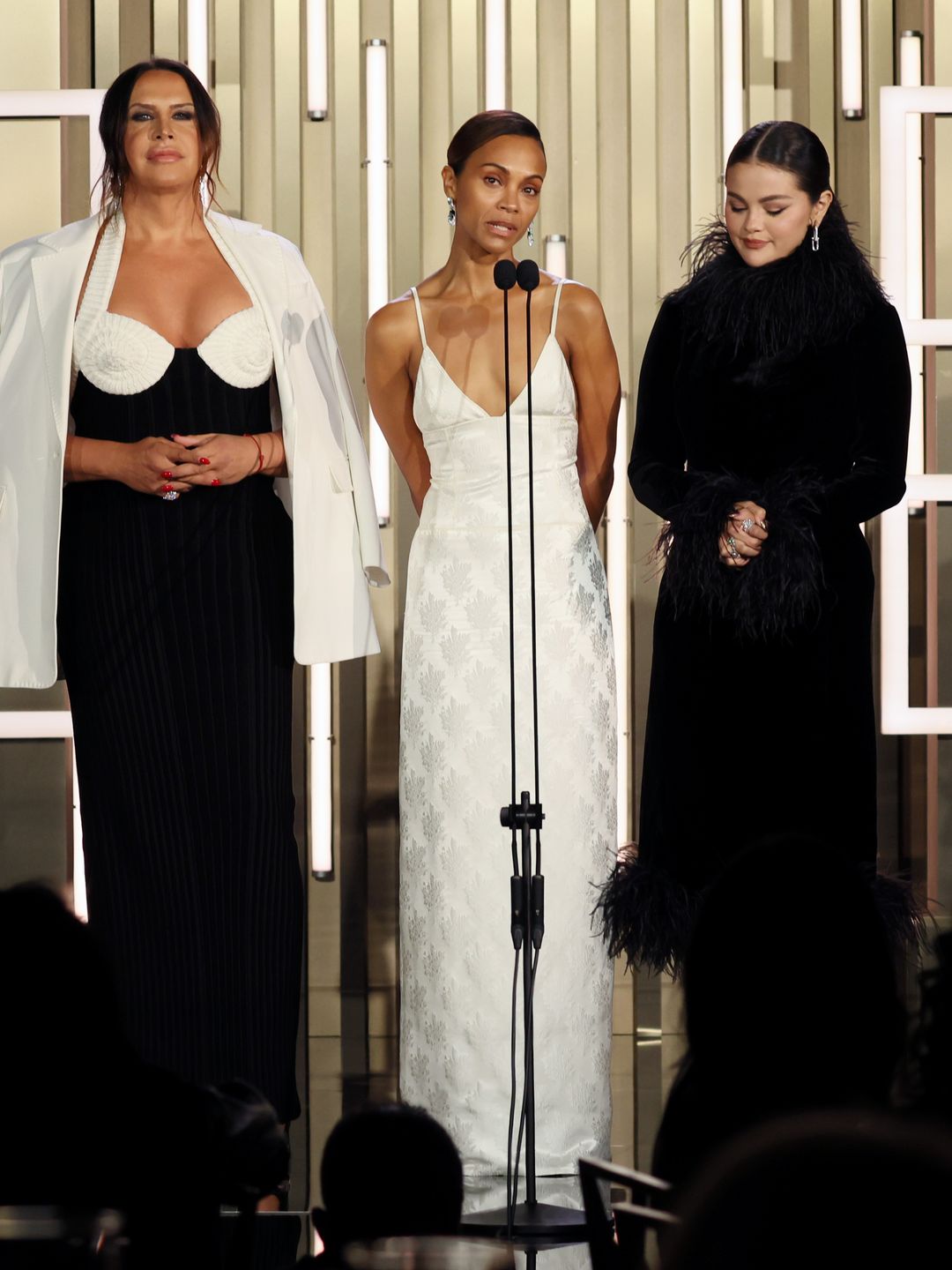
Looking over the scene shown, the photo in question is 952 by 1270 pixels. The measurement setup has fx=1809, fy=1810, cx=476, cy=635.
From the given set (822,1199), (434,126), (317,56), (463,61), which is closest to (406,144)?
(434,126)

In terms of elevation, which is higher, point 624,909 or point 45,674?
point 45,674

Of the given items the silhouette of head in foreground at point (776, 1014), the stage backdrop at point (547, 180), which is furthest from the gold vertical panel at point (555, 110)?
the silhouette of head in foreground at point (776, 1014)

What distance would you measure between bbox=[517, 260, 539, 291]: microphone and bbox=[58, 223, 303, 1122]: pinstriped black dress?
552 millimetres

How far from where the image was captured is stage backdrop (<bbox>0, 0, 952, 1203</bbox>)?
185 inches

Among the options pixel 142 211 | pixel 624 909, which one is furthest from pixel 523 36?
pixel 624 909

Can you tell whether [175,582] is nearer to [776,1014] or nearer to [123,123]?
[123,123]

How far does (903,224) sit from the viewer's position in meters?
4.34

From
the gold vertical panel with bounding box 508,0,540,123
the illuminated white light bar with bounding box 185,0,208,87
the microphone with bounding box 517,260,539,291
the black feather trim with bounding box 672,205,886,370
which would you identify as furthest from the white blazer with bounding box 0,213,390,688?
the gold vertical panel with bounding box 508,0,540,123

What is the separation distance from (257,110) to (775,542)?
2.28 metres

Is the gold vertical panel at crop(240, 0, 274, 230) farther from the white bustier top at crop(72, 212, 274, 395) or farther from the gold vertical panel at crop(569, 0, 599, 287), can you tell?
the white bustier top at crop(72, 212, 274, 395)

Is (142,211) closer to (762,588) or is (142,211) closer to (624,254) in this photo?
(762,588)

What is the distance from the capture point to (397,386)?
138 inches

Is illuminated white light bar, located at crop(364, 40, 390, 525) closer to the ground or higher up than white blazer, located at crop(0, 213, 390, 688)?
higher up

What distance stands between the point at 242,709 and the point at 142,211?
926 mm
